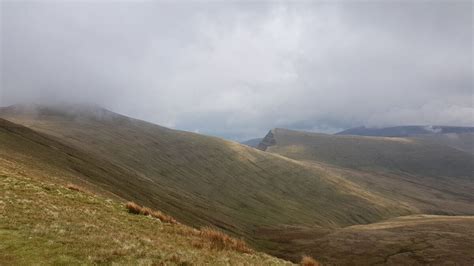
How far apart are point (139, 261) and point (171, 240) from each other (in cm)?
633

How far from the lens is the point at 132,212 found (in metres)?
32.5

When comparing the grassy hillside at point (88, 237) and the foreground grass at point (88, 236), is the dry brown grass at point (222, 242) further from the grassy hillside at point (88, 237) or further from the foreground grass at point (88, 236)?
the foreground grass at point (88, 236)

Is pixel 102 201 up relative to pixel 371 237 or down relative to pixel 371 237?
up

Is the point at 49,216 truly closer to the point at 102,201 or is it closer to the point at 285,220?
the point at 102,201

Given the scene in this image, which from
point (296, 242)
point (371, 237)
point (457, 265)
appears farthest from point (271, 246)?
point (457, 265)

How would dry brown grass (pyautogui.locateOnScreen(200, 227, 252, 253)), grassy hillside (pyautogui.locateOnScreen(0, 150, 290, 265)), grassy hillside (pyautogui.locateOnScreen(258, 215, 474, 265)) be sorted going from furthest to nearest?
grassy hillside (pyautogui.locateOnScreen(258, 215, 474, 265)) < dry brown grass (pyautogui.locateOnScreen(200, 227, 252, 253)) < grassy hillside (pyautogui.locateOnScreen(0, 150, 290, 265))

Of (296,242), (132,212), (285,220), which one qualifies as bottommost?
(285,220)

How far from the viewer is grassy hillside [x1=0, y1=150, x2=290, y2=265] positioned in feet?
59.2

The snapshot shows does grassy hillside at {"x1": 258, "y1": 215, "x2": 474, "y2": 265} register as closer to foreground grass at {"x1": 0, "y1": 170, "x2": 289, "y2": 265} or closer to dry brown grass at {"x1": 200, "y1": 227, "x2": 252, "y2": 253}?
dry brown grass at {"x1": 200, "y1": 227, "x2": 252, "y2": 253}

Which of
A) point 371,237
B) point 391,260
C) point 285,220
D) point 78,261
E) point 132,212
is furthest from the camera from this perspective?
point 285,220

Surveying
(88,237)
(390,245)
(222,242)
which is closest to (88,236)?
(88,237)

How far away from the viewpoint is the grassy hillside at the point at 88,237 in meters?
18.0

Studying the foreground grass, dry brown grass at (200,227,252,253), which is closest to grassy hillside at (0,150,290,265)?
the foreground grass

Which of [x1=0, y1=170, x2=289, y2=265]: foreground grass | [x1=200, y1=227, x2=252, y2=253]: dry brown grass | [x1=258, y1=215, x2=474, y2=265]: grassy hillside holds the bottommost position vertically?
[x1=258, y1=215, x2=474, y2=265]: grassy hillside
